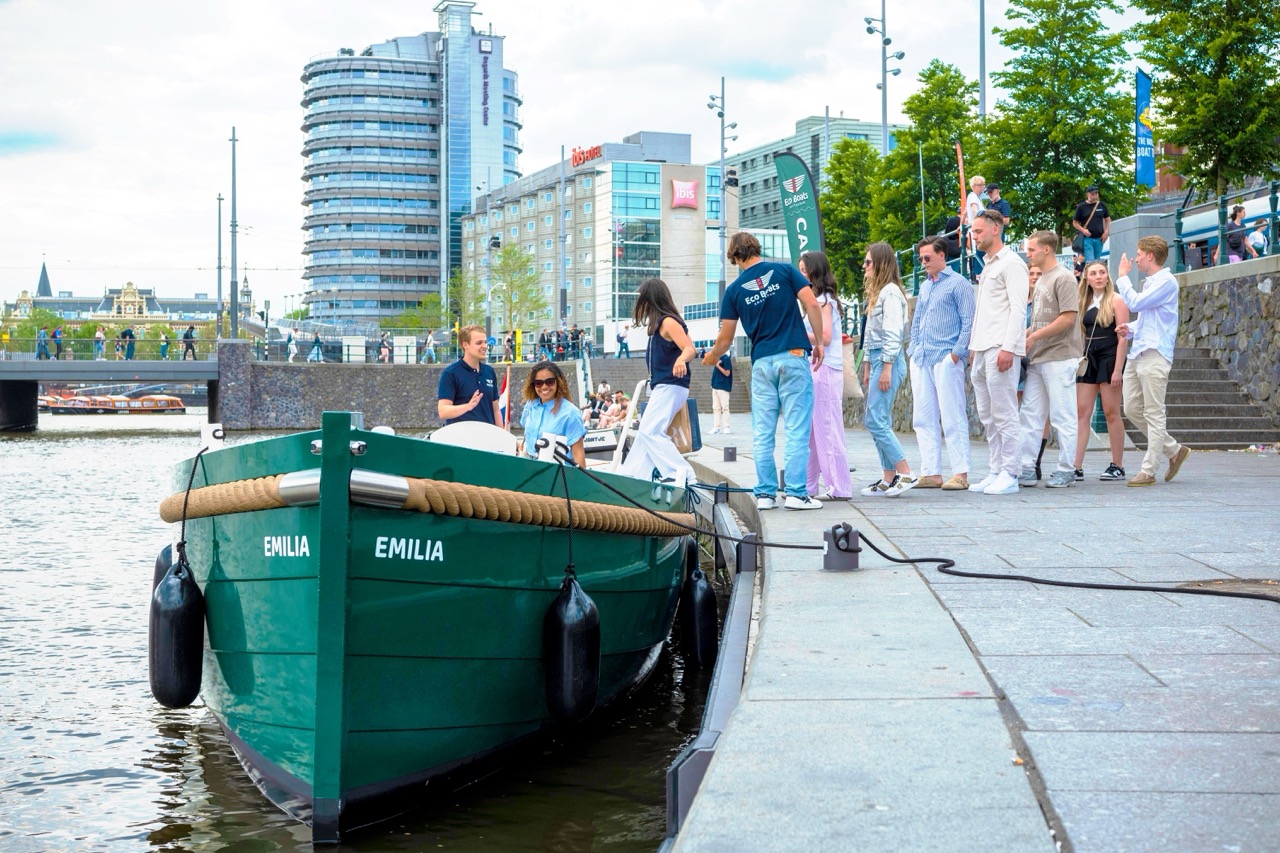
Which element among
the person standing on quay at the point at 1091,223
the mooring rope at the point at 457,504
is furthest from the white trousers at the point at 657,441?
the person standing on quay at the point at 1091,223

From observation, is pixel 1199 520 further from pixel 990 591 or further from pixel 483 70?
Result: pixel 483 70

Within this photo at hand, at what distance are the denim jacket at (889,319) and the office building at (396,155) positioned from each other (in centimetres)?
12041

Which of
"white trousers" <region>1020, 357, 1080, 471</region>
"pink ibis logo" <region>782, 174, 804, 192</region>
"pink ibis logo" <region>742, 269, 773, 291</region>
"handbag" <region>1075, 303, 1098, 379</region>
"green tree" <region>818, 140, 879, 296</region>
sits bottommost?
"white trousers" <region>1020, 357, 1080, 471</region>

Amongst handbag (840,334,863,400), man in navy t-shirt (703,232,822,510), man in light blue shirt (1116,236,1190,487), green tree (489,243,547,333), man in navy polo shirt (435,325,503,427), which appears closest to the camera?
man in navy t-shirt (703,232,822,510)

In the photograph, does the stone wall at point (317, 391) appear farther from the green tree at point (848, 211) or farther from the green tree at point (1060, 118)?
the green tree at point (1060, 118)

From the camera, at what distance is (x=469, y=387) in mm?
8391

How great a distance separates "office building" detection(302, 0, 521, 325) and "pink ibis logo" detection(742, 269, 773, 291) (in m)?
122

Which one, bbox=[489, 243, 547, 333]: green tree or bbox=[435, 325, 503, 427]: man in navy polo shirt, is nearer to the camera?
bbox=[435, 325, 503, 427]: man in navy polo shirt

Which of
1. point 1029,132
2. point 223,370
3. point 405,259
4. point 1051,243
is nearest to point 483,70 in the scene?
point 405,259

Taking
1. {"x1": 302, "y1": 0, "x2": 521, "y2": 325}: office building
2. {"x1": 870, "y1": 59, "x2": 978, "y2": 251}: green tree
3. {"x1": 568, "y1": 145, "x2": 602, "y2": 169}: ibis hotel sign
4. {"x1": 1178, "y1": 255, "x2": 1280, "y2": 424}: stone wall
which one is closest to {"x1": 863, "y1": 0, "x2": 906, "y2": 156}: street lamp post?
{"x1": 870, "y1": 59, "x2": 978, "y2": 251}: green tree

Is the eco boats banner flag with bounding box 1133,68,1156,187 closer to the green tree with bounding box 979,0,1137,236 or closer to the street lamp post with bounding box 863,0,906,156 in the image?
the green tree with bounding box 979,0,1137,236

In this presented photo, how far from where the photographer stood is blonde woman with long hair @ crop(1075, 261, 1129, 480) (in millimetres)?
10461

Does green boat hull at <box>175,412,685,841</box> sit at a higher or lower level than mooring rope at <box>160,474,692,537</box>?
lower

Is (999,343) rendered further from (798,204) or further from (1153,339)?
(798,204)
